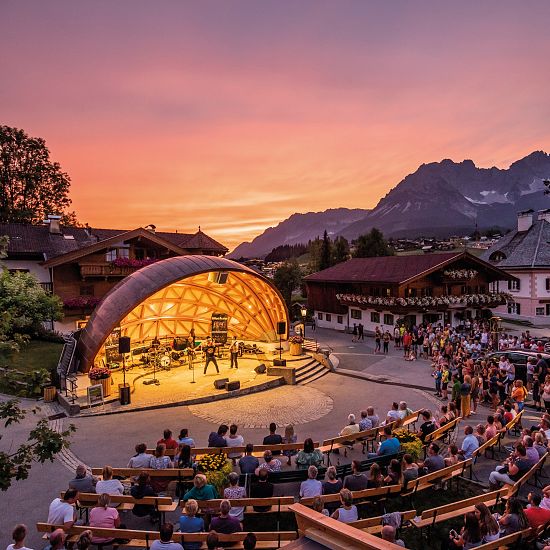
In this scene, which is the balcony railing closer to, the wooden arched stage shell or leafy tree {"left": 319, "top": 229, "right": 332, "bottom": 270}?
the wooden arched stage shell

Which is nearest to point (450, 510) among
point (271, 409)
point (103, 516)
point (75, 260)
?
point (103, 516)

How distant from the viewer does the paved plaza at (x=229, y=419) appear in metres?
10.1

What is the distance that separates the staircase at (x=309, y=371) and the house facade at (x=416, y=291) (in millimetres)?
10068

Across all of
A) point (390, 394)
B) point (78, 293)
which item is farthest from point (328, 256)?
point (390, 394)

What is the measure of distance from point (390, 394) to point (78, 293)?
24.5 meters

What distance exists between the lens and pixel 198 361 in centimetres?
2511

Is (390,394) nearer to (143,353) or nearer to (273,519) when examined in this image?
(273,519)

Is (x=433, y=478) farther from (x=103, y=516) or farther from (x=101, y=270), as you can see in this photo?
(x=101, y=270)

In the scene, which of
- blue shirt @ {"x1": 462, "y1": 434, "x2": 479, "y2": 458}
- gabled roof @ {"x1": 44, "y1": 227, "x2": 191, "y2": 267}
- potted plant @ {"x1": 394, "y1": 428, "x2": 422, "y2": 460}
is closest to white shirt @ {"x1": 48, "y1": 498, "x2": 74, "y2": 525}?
potted plant @ {"x1": 394, "y1": 428, "x2": 422, "y2": 460}

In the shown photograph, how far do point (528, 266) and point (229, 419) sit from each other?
1509 inches

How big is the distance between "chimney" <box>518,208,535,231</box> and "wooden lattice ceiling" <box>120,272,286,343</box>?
36606 mm

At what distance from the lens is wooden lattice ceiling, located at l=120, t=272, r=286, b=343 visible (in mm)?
24656

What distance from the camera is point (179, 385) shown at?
19.9 metres

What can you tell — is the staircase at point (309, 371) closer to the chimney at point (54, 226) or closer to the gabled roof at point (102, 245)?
the gabled roof at point (102, 245)
